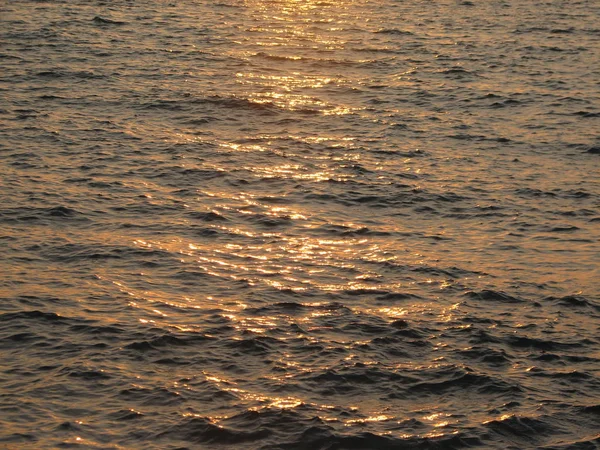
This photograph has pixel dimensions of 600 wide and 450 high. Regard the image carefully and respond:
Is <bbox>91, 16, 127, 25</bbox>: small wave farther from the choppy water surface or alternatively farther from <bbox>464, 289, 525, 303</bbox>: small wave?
<bbox>464, 289, 525, 303</bbox>: small wave

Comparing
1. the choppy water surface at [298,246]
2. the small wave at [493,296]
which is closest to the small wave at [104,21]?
the choppy water surface at [298,246]

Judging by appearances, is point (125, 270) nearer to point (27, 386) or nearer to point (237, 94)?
point (27, 386)

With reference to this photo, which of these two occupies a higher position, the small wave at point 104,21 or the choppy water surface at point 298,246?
the small wave at point 104,21

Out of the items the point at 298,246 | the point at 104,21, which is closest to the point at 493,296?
the point at 298,246

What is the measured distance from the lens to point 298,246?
22.5m

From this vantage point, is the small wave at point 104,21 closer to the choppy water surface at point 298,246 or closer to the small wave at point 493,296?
the choppy water surface at point 298,246

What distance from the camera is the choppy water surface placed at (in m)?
16.5

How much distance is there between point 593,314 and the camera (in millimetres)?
19922

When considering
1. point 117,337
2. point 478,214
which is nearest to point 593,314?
point 478,214

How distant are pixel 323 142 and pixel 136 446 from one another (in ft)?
51.1

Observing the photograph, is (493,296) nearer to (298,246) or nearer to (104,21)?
(298,246)

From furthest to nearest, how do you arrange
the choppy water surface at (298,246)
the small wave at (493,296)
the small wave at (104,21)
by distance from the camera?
the small wave at (104,21)
the small wave at (493,296)
the choppy water surface at (298,246)

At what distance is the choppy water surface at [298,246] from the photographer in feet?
54.0

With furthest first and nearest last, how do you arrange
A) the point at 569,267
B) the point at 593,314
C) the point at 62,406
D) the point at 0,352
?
the point at 569,267, the point at 593,314, the point at 0,352, the point at 62,406
